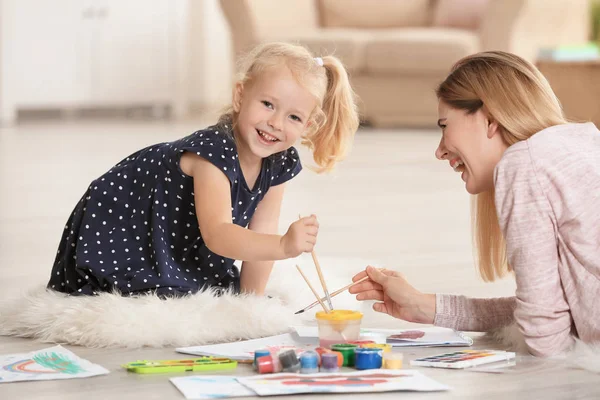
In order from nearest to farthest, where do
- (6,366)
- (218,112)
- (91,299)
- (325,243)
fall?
(6,366)
(91,299)
(218,112)
(325,243)

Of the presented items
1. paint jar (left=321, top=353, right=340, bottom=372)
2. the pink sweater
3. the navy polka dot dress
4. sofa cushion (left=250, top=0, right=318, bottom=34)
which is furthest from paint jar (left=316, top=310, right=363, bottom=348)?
sofa cushion (left=250, top=0, right=318, bottom=34)

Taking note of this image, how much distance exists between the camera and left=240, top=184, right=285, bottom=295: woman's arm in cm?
187

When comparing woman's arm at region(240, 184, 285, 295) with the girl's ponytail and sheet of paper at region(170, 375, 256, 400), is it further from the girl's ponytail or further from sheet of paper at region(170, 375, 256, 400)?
sheet of paper at region(170, 375, 256, 400)

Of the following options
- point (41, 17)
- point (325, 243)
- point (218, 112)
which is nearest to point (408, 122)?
point (41, 17)

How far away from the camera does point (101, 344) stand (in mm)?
1549

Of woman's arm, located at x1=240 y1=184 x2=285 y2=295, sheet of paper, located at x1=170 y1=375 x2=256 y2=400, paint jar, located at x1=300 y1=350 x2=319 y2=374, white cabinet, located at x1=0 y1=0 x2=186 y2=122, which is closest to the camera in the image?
sheet of paper, located at x1=170 y1=375 x2=256 y2=400

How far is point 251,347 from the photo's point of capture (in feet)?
5.00

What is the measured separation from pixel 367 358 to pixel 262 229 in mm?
608

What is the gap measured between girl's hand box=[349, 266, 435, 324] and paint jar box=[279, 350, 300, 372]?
294 mm

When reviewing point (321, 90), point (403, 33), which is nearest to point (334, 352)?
point (321, 90)

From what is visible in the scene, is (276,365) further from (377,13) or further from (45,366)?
(377,13)

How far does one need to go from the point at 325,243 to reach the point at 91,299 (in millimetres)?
1005

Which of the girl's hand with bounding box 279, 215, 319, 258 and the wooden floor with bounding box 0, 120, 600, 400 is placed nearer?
the wooden floor with bounding box 0, 120, 600, 400

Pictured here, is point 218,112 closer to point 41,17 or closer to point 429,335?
point 429,335
